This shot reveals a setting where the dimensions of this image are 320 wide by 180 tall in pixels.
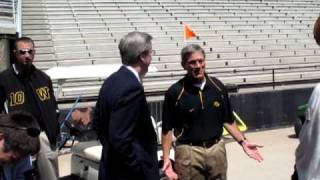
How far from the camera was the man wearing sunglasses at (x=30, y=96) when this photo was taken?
4.68 metres

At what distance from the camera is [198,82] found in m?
4.44

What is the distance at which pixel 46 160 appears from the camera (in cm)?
454

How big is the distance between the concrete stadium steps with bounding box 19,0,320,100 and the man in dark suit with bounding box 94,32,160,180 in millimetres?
10759

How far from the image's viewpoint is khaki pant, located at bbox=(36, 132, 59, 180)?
442cm

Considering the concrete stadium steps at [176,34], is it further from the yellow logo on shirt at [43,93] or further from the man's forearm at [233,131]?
the man's forearm at [233,131]

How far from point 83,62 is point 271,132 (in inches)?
270

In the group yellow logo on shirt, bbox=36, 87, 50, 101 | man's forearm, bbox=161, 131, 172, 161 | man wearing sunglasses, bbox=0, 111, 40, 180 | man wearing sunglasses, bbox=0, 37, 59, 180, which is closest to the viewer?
man wearing sunglasses, bbox=0, 111, 40, 180

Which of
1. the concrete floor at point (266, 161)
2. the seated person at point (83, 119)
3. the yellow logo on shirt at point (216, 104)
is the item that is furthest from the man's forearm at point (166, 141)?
the seated person at point (83, 119)

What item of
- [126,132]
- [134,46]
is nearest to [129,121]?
[126,132]

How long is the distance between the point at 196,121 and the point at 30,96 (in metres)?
1.40

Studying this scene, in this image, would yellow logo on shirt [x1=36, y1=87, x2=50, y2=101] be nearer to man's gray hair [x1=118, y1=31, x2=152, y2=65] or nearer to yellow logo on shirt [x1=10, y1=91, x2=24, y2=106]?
yellow logo on shirt [x1=10, y1=91, x2=24, y2=106]

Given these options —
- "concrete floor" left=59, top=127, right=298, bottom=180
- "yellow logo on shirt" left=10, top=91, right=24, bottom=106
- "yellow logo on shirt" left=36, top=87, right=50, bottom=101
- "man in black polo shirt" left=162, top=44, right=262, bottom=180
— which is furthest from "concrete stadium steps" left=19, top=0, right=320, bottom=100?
"man in black polo shirt" left=162, top=44, right=262, bottom=180

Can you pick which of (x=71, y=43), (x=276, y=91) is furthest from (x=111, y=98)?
(x=71, y=43)

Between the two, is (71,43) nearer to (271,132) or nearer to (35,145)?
(271,132)
